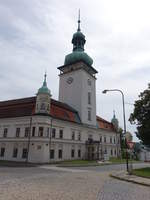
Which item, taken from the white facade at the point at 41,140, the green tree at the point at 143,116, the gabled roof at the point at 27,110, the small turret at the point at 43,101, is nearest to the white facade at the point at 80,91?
the gabled roof at the point at 27,110

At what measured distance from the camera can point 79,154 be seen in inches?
1747

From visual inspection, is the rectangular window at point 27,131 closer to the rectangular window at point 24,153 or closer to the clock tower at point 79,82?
the rectangular window at point 24,153

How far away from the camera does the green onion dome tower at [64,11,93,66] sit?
53.1 m

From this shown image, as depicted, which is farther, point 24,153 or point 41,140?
point 24,153

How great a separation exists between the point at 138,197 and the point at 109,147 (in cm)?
5097

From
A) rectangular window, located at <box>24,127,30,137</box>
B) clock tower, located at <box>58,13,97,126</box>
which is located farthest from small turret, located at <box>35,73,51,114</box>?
clock tower, located at <box>58,13,97,126</box>

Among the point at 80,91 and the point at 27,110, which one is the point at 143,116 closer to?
the point at 27,110

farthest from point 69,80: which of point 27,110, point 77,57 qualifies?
point 27,110

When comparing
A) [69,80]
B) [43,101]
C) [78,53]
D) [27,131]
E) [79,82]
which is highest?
[78,53]

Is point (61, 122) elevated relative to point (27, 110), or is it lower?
lower

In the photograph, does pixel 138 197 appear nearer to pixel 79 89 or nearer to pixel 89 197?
pixel 89 197

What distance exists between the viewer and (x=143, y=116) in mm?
27453

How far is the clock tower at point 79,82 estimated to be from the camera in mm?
50250

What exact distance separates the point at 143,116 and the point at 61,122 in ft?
59.4
